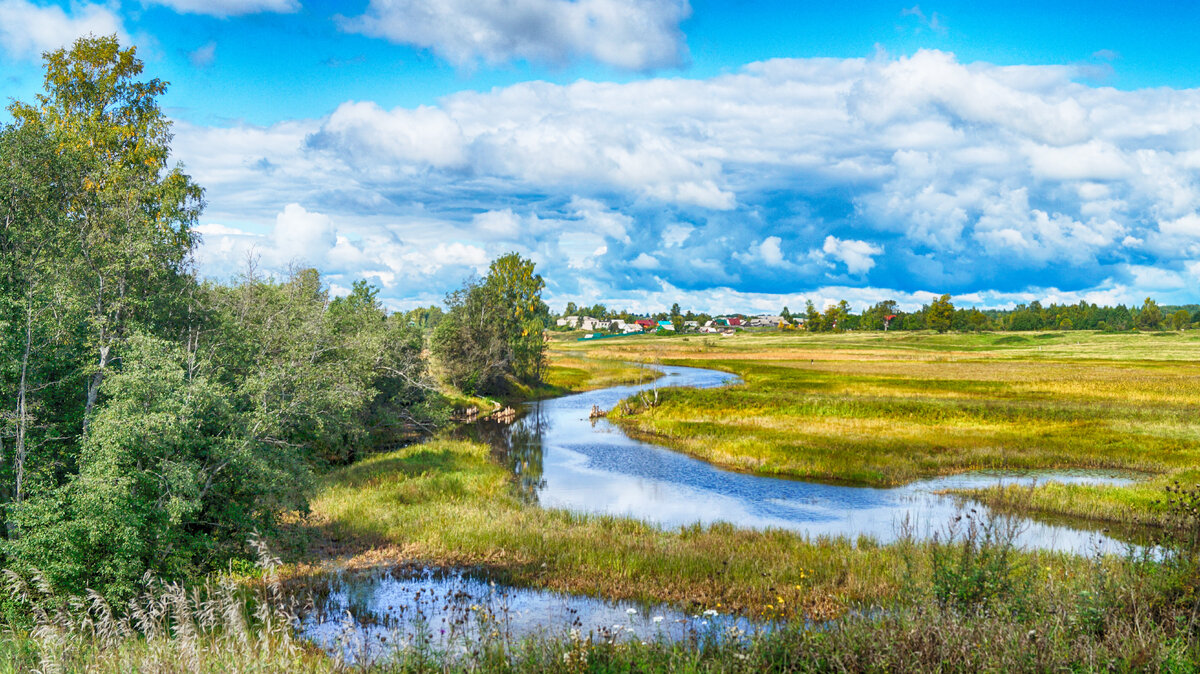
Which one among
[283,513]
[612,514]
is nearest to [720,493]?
[612,514]

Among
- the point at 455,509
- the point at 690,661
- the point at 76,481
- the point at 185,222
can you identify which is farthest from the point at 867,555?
the point at 185,222

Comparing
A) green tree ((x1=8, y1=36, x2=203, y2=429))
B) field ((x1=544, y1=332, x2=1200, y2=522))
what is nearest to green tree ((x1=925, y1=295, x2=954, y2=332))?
field ((x1=544, y1=332, x2=1200, y2=522))

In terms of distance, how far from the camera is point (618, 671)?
824 centimetres

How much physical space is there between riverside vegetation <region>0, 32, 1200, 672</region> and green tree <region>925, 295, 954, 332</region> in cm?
17087

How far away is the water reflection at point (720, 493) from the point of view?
22.8 m

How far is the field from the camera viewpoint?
3112 cm

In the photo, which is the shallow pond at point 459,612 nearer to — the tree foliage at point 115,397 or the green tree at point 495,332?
the tree foliage at point 115,397

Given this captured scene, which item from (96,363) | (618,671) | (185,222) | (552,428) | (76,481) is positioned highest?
(185,222)

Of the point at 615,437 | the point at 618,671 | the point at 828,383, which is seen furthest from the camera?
the point at 828,383

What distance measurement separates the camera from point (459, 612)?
1420 cm

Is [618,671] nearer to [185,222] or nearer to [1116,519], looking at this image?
[185,222]

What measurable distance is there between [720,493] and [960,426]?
2226cm

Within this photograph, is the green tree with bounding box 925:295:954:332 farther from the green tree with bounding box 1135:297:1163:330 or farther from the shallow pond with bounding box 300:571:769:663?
the shallow pond with bounding box 300:571:769:663

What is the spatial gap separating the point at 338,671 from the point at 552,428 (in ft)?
142
